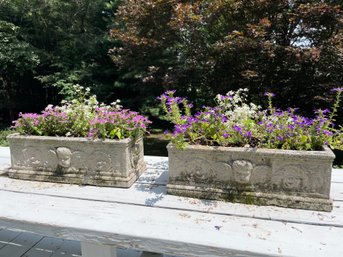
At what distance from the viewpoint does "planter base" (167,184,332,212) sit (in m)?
1.37

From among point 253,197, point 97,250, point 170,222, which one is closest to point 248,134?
point 253,197

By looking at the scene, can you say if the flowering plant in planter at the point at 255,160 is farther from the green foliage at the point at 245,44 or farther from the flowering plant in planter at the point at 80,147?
the green foliage at the point at 245,44

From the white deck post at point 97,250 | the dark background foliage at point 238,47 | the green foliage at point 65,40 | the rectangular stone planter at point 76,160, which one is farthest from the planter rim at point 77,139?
the green foliage at point 65,40

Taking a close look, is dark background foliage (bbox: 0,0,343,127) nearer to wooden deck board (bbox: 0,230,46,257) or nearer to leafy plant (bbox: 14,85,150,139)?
leafy plant (bbox: 14,85,150,139)

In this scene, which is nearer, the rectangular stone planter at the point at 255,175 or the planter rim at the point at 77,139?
the rectangular stone planter at the point at 255,175

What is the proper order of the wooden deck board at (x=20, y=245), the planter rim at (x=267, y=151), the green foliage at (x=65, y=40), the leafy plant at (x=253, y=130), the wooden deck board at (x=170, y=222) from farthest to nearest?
the green foliage at (x=65, y=40), the wooden deck board at (x=20, y=245), the leafy plant at (x=253, y=130), the planter rim at (x=267, y=151), the wooden deck board at (x=170, y=222)

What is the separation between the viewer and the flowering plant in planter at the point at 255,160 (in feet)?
4.45

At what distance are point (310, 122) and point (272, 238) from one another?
644 millimetres

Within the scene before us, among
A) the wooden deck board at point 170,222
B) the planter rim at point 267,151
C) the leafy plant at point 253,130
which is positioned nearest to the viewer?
the wooden deck board at point 170,222

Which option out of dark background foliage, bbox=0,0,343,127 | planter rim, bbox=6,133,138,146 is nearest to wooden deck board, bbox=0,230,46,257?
planter rim, bbox=6,133,138,146

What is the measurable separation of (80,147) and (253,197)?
3.18 feet

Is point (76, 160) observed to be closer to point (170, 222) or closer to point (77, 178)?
point (77, 178)

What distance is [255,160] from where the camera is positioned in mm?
1388

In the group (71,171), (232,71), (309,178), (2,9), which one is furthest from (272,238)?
(2,9)
